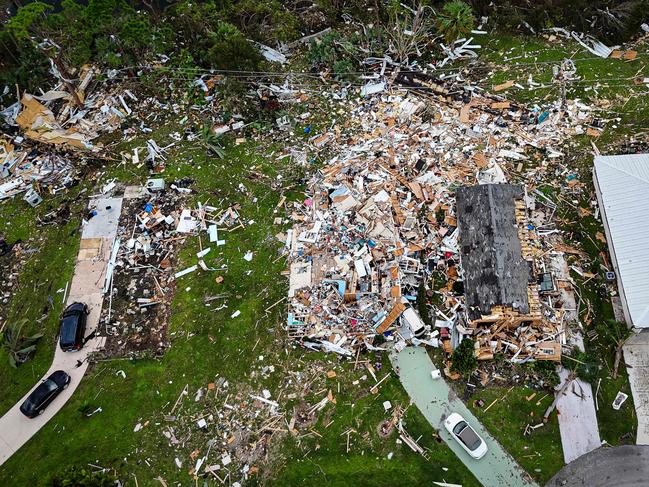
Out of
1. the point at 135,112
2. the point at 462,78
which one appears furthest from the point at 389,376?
the point at 135,112

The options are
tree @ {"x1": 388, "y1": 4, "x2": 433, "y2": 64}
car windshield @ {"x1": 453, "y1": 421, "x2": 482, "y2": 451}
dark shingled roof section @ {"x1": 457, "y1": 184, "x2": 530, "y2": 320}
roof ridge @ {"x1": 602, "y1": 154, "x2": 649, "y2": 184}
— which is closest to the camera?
car windshield @ {"x1": 453, "y1": 421, "x2": 482, "y2": 451}

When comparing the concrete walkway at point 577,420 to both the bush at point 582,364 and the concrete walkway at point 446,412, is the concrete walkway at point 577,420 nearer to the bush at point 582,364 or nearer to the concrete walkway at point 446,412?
the bush at point 582,364

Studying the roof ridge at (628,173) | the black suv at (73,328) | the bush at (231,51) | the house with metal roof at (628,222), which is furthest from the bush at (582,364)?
the bush at (231,51)

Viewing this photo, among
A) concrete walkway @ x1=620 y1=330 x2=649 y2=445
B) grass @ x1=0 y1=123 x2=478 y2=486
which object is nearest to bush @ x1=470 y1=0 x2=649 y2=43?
concrete walkway @ x1=620 y1=330 x2=649 y2=445

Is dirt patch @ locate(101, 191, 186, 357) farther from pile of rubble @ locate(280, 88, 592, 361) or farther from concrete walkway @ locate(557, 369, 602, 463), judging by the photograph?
concrete walkway @ locate(557, 369, 602, 463)

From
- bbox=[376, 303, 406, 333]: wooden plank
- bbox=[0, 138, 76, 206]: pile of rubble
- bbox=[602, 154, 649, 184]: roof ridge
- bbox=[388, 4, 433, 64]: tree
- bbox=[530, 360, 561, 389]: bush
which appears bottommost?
bbox=[530, 360, 561, 389]: bush

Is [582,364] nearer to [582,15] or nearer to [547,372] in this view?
[547,372]
